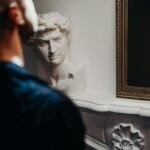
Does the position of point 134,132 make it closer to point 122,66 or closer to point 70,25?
point 122,66

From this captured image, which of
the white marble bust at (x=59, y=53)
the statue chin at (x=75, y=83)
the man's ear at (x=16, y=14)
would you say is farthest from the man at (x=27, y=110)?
the statue chin at (x=75, y=83)

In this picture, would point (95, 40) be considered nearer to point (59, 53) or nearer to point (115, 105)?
point (59, 53)

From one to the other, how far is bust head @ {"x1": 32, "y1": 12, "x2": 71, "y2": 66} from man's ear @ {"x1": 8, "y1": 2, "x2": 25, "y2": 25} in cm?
125

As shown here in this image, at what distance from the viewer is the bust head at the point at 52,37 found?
5.94ft

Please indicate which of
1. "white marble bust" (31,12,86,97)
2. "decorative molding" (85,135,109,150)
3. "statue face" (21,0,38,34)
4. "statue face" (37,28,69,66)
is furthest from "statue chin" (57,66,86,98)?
"statue face" (21,0,38,34)

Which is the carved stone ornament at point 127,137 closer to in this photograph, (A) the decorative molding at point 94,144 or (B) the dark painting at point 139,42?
(A) the decorative molding at point 94,144

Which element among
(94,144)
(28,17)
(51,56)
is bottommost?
(94,144)

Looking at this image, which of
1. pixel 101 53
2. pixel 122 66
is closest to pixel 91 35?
pixel 101 53

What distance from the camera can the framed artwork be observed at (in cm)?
179

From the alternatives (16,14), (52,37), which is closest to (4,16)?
(16,14)

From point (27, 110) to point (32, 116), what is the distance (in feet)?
0.04

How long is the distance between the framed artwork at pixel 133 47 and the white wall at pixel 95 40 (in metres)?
0.05

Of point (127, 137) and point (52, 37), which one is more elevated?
point (52, 37)

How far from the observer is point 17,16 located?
1.77 feet
